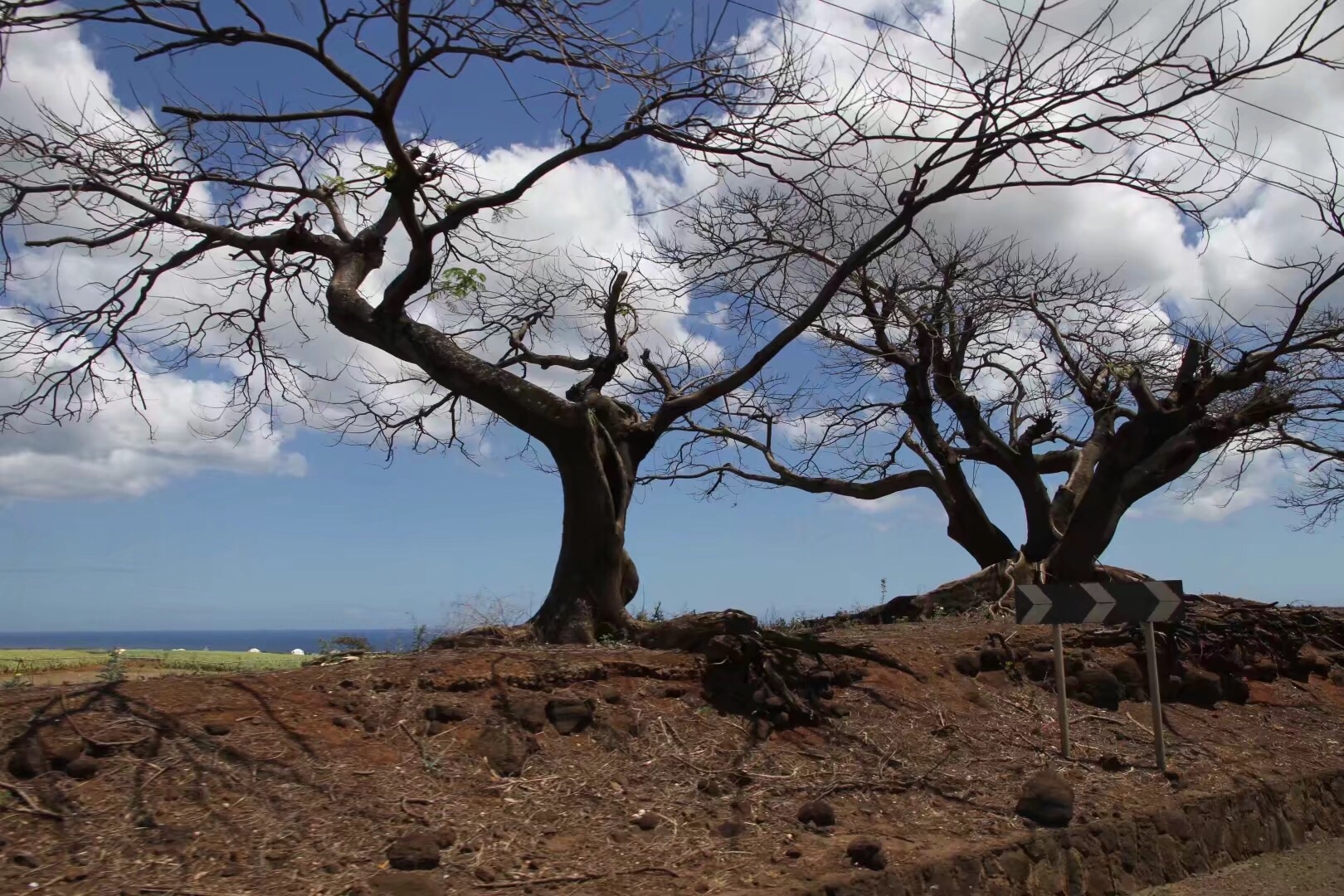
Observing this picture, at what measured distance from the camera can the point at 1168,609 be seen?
325 inches

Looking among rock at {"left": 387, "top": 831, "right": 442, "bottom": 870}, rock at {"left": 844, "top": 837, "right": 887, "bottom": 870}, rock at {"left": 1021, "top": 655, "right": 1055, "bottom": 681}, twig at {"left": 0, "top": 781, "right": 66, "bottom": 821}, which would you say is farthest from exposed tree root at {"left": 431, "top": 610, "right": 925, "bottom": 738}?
twig at {"left": 0, "top": 781, "right": 66, "bottom": 821}

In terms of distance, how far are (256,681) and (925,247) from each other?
972 centimetres

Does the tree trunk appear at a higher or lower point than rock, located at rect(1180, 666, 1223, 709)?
higher

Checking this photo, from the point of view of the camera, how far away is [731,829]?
20.5 feet

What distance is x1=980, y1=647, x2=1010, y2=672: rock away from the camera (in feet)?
32.8

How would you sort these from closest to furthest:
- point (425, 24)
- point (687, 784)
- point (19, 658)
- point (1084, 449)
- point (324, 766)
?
1. point (324, 766)
2. point (687, 784)
3. point (425, 24)
4. point (19, 658)
5. point (1084, 449)

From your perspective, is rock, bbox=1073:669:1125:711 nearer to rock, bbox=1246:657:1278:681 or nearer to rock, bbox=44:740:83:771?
rock, bbox=1246:657:1278:681

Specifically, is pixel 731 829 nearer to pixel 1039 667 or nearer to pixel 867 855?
pixel 867 855

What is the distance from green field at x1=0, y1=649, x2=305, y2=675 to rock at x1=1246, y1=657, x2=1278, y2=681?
357 inches

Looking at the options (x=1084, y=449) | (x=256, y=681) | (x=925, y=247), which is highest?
(x=925, y=247)

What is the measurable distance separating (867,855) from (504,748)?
7.12ft

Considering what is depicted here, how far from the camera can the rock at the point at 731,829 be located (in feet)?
20.4

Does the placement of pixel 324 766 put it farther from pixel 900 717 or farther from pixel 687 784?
pixel 900 717

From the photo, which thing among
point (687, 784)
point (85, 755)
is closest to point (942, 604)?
point (687, 784)
